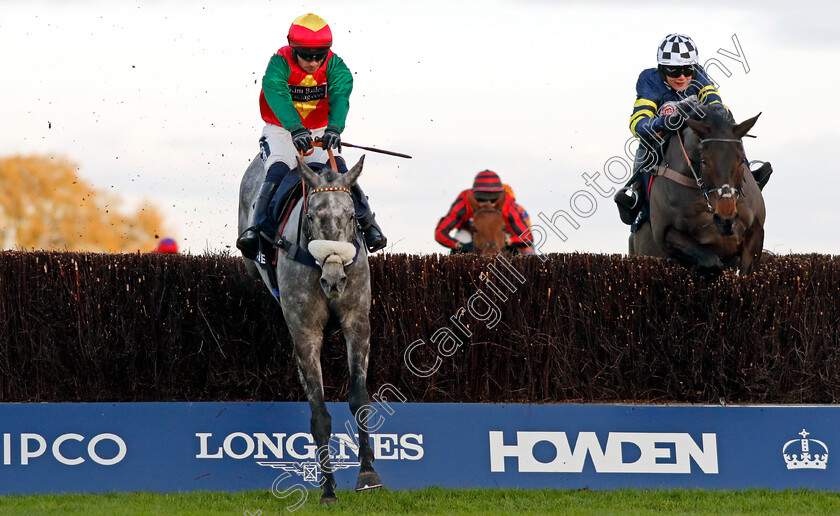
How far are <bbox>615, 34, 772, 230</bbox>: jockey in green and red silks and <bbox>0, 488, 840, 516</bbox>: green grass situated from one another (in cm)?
383

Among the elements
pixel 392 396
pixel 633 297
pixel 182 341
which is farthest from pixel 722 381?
pixel 182 341

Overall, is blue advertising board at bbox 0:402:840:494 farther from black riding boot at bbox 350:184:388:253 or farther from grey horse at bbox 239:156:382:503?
black riding boot at bbox 350:184:388:253

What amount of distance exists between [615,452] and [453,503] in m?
1.40

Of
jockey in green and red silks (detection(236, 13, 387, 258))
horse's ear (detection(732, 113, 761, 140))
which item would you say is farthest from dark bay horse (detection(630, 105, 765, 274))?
jockey in green and red silks (detection(236, 13, 387, 258))

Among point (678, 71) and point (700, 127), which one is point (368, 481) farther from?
point (678, 71)

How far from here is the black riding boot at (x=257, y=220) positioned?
302 inches

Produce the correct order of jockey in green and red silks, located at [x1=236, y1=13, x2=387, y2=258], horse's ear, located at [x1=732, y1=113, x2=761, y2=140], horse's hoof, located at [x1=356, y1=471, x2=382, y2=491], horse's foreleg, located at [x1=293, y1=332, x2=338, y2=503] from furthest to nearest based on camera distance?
horse's ear, located at [x1=732, y1=113, x2=761, y2=140] → jockey in green and red silks, located at [x1=236, y1=13, x2=387, y2=258] → horse's foreleg, located at [x1=293, y1=332, x2=338, y2=503] → horse's hoof, located at [x1=356, y1=471, x2=382, y2=491]

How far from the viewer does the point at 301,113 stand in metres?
8.25

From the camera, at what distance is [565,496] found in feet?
23.5

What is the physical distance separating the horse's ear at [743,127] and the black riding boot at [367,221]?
3348 millimetres

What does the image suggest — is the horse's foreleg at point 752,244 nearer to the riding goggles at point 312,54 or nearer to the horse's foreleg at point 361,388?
the horse's foreleg at point 361,388

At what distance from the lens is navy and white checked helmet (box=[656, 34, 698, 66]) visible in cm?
998

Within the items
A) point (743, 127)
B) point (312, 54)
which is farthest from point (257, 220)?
point (743, 127)

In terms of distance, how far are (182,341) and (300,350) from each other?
1734mm
